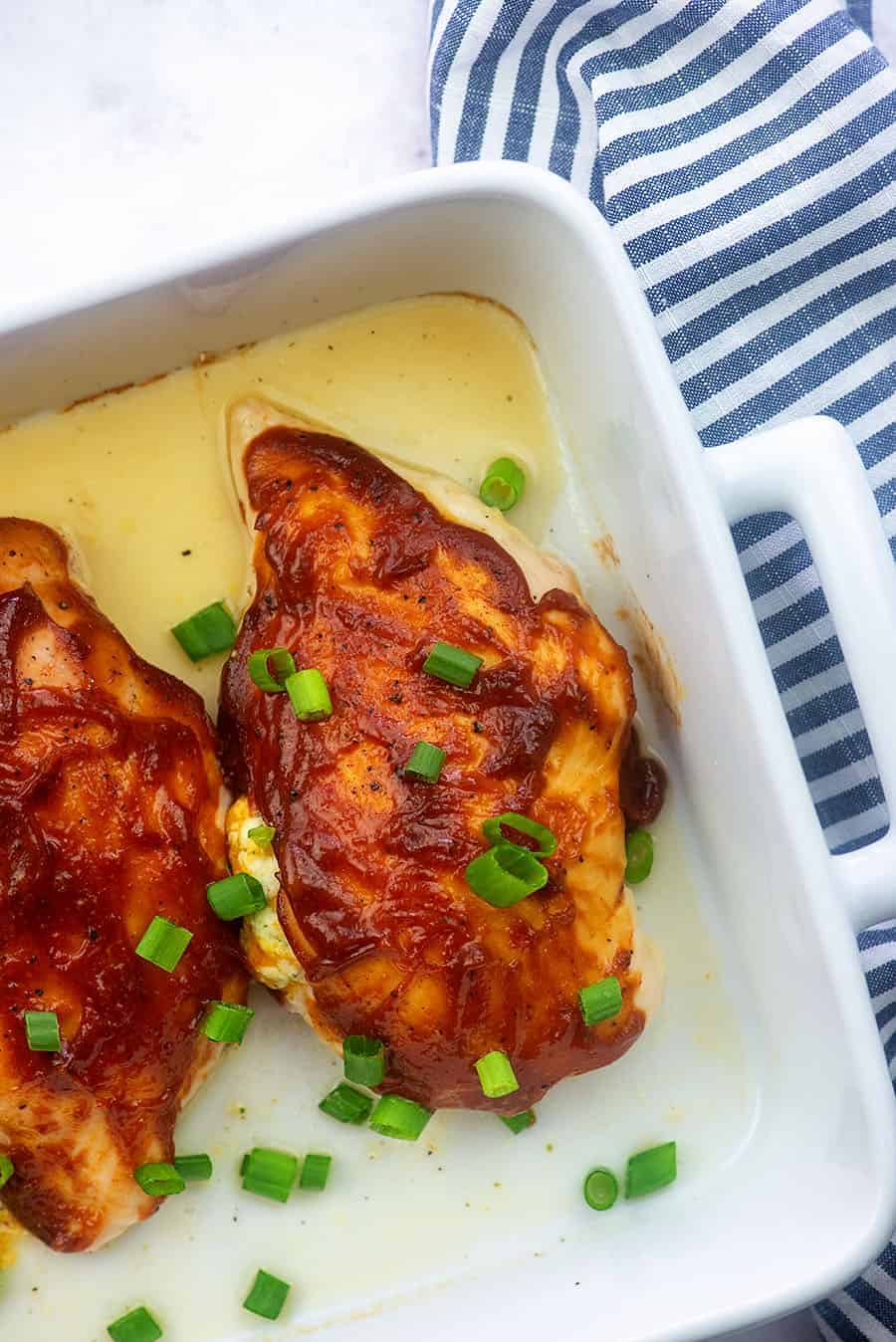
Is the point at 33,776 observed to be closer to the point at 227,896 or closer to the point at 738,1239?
the point at 227,896

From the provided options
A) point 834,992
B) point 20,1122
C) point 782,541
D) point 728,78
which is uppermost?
point 728,78

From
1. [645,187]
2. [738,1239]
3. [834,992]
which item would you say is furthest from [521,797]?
[645,187]

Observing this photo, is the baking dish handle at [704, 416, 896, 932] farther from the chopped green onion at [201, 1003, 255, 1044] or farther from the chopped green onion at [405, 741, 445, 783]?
the chopped green onion at [201, 1003, 255, 1044]

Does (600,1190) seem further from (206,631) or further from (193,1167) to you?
(206,631)

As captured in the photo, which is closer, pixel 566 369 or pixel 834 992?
pixel 834 992

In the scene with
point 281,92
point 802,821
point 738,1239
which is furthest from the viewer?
point 281,92

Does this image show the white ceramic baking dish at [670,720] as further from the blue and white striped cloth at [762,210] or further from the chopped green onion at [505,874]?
the chopped green onion at [505,874]

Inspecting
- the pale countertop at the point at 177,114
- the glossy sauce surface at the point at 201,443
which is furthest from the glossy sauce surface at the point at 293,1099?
the pale countertop at the point at 177,114

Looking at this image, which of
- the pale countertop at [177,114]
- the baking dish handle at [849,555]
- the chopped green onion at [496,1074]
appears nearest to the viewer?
the baking dish handle at [849,555]
